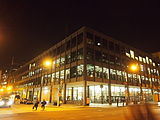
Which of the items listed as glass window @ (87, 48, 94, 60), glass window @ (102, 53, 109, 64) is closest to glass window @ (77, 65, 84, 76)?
glass window @ (87, 48, 94, 60)

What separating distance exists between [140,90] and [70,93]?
83.5 ft

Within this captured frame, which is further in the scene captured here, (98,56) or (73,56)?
(73,56)

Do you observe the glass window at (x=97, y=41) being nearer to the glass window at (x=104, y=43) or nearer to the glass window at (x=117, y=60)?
the glass window at (x=104, y=43)

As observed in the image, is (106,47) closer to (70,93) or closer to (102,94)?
(102,94)

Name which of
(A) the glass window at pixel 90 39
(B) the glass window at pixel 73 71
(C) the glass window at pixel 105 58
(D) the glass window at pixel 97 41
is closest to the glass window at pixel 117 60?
(C) the glass window at pixel 105 58

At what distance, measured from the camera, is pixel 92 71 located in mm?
36812

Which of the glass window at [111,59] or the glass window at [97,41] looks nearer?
the glass window at [97,41]

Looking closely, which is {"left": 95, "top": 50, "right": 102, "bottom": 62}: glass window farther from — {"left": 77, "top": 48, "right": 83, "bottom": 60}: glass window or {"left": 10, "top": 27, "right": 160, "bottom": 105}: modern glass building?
{"left": 77, "top": 48, "right": 83, "bottom": 60}: glass window

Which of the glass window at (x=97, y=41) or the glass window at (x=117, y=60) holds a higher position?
the glass window at (x=97, y=41)

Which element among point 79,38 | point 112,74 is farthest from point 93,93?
point 79,38

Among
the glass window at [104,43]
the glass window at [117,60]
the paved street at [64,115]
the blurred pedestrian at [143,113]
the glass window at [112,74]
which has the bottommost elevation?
the paved street at [64,115]

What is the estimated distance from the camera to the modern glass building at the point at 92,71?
37188mm

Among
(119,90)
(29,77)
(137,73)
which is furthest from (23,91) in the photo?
(137,73)

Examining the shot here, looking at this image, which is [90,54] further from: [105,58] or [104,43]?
[104,43]
